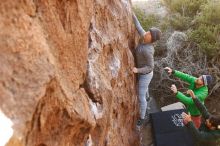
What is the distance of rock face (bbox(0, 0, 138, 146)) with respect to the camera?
253cm

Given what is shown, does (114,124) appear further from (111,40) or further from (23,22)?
(23,22)

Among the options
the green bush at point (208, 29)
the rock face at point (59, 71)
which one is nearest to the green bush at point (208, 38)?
the green bush at point (208, 29)

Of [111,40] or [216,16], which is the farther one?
[216,16]

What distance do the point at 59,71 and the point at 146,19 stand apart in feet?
19.2

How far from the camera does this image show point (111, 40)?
183 inches

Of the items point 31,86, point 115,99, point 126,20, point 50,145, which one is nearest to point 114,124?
point 115,99

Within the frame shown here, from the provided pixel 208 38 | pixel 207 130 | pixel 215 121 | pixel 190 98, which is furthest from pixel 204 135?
pixel 208 38

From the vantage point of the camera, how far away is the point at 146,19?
8648mm

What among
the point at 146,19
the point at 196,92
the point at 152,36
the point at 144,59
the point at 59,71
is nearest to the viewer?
the point at 59,71

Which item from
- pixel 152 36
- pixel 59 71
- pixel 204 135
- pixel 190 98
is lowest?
pixel 204 135

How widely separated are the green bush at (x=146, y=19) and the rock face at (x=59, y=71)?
373 cm

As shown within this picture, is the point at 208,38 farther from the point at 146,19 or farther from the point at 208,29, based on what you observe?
the point at 146,19

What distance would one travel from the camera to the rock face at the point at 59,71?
2.53 metres

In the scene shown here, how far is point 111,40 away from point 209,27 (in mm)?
3865
